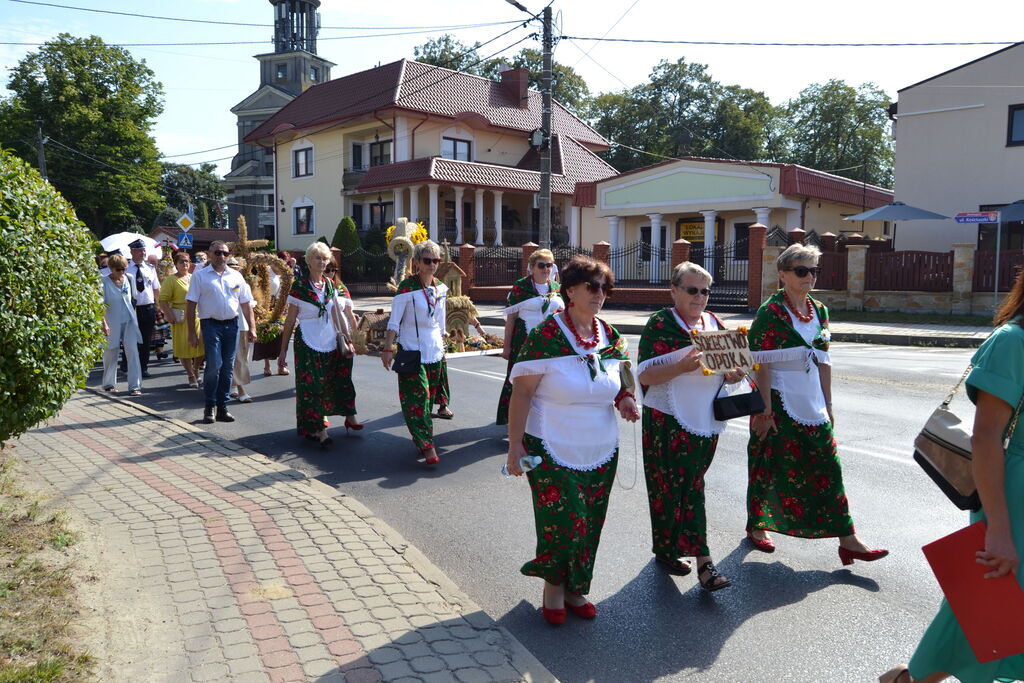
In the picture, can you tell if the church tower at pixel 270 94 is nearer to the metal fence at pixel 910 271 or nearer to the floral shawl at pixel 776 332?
the metal fence at pixel 910 271

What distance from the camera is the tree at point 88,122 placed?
48344 mm

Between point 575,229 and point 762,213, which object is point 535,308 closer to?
point 762,213

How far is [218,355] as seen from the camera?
8.60m

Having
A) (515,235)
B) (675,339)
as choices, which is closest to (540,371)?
(675,339)

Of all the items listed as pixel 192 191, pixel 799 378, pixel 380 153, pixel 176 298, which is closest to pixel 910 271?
pixel 176 298

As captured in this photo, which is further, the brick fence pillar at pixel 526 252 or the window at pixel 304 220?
the window at pixel 304 220

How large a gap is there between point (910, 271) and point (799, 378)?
63.0 ft

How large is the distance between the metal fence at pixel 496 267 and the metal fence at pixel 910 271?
12739mm

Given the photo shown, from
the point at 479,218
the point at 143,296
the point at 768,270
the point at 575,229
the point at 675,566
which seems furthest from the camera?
the point at 575,229

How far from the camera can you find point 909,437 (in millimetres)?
7887

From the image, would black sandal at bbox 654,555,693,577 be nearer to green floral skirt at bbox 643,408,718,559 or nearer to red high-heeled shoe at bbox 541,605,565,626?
green floral skirt at bbox 643,408,718,559

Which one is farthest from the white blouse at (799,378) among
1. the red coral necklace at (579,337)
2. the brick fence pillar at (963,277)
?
the brick fence pillar at (963,277)

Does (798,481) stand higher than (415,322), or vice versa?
(415,322)

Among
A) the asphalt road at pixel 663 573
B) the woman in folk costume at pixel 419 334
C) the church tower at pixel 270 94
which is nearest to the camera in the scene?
the asphalt road at pixel 663 573
